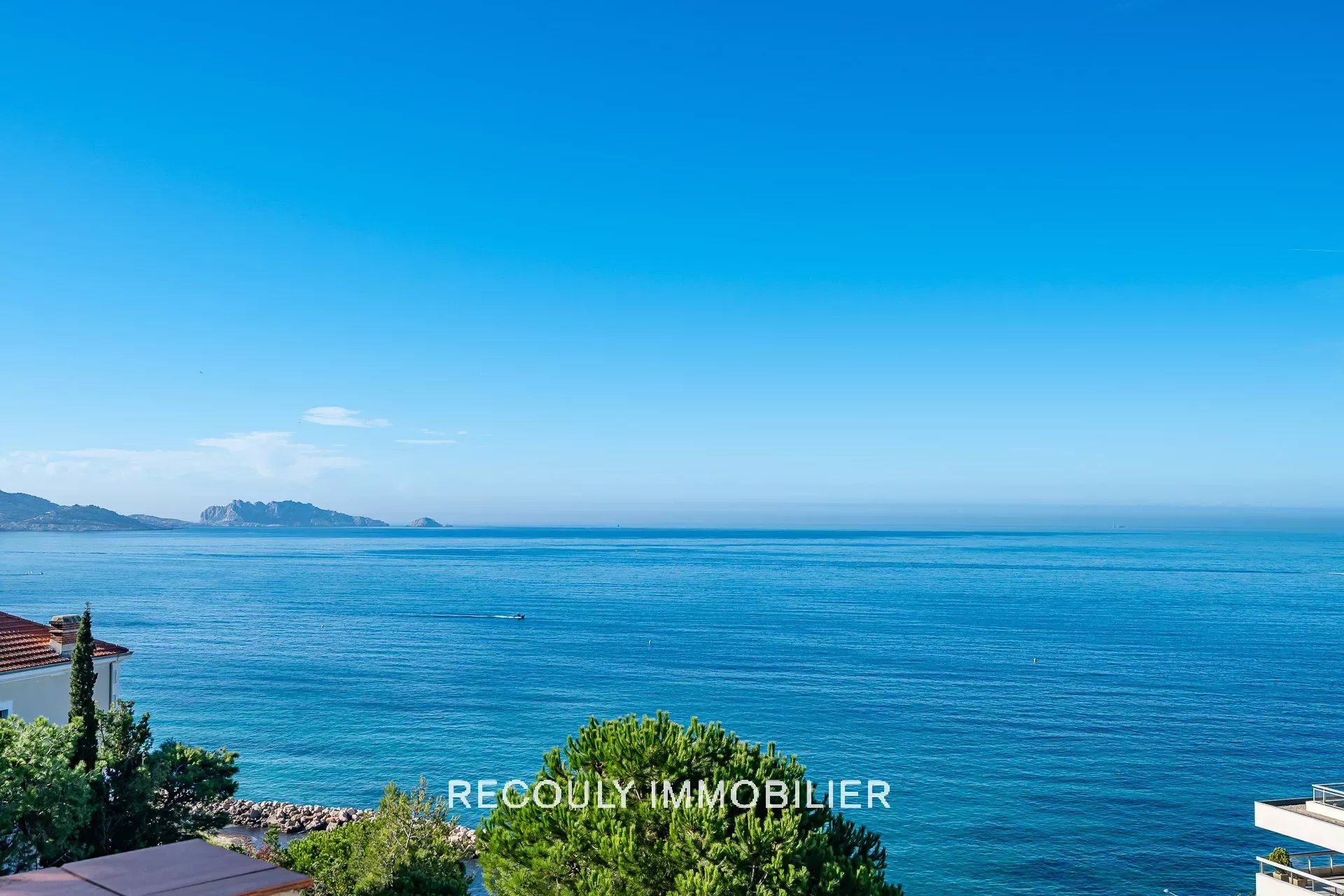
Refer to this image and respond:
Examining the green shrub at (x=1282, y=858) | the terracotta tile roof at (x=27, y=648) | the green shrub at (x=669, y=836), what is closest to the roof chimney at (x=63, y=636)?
the terracotta tile roof at (x=27, y=648)

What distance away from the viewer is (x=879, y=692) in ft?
176

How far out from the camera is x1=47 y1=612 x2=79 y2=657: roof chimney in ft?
67.3

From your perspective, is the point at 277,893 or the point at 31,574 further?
the point at 31,574

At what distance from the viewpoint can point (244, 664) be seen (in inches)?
2436

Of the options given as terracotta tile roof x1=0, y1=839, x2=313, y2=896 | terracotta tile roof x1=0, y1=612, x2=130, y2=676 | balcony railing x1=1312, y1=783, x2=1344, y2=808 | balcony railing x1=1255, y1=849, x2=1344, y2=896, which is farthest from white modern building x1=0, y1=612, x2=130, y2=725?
balcony railing x1=1312, y1=783, x2=1344, y2=808

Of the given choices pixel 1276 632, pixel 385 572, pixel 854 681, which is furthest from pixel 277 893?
pixel 385 572

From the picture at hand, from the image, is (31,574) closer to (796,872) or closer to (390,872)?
(390,872)

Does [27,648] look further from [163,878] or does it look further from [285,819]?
[163,878]

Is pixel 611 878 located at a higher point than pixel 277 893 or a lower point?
lower

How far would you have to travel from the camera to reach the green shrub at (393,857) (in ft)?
51.4

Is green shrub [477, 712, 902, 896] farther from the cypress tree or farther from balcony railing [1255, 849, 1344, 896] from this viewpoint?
balcony railing [1255, 849, 1344, 896]

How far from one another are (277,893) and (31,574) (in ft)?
→ 522

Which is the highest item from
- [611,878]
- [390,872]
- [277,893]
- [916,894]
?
[277,893]

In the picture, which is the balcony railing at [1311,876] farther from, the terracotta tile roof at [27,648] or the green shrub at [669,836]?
the terracotta tile roof at [27,648]
